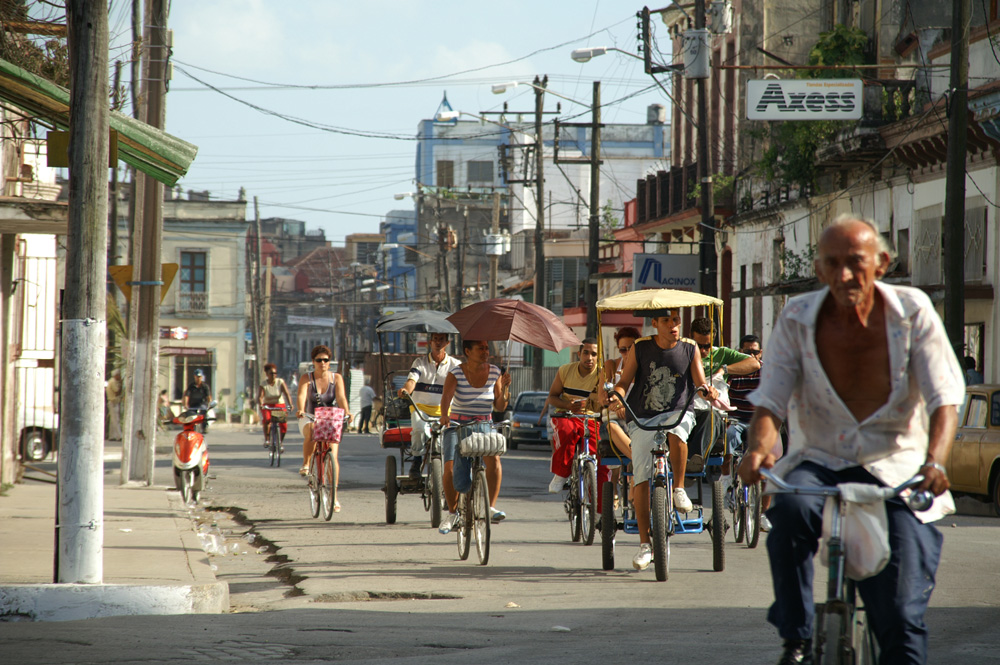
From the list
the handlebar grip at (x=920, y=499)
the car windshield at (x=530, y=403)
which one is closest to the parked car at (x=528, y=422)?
the car windshield at (x=530, y=403)

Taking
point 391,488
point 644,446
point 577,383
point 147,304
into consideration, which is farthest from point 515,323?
point 147,304

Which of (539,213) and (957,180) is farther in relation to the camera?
(539,213)

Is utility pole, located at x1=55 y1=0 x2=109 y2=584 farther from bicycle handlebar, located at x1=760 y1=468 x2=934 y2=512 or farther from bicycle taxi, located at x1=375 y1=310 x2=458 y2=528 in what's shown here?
bicycle handlebar, located at x1=760 y1=468 x2=934 y2=512

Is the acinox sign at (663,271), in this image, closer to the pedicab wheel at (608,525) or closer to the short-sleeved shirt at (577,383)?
the short-sleeved shirt at (577,383)

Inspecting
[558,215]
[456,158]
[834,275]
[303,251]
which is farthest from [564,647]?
[303,251]

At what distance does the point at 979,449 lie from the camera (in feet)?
53.0

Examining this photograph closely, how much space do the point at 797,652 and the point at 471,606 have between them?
14.0 feet

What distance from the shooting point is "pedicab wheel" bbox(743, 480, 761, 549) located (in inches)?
466

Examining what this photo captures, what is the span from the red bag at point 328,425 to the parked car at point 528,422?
1884cm

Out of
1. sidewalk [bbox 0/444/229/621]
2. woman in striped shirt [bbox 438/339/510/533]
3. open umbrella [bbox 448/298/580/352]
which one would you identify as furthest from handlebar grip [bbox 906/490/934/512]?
open umbrella [bbox 448/298/580/352]

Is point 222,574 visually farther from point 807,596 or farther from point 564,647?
point 807,596

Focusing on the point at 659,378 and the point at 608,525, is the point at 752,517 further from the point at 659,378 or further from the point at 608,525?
the point at 659,378

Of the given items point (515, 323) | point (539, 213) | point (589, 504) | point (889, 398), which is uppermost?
point (539, 213)

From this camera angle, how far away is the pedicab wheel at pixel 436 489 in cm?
1257
